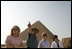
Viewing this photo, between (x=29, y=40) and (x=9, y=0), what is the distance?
147cm

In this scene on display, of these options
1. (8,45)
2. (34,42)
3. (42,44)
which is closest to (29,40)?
(34,42)

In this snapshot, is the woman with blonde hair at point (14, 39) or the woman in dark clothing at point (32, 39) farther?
the woman in dark clothing at point (32, 39)

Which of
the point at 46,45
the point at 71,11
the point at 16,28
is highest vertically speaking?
the point at 71,11

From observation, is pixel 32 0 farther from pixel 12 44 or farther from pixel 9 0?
pixel 12 44

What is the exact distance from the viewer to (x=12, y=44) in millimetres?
6277

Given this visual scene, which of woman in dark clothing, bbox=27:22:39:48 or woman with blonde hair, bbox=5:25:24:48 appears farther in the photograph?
woman in dark clothing, bbox=27:22:39:48

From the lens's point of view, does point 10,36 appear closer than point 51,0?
Yes

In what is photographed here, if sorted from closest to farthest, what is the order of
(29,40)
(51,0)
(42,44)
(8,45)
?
(8,45), (51,0), (29,40), (42,44)

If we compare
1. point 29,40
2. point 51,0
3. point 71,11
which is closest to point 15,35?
point 29,40

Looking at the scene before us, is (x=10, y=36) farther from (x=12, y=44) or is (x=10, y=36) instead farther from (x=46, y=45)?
(x=46, y=45)

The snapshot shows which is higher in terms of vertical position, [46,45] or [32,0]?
[32,0]

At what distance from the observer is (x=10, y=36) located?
6391 millimetres

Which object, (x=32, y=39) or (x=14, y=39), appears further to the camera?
(x=32, y=39)

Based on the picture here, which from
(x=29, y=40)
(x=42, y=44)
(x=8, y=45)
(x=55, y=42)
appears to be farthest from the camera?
(x=55, y=42)
